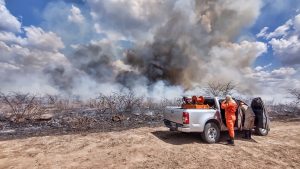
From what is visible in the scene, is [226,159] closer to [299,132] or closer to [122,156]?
[122,156]

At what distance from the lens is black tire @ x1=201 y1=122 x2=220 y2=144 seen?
9.80 meters

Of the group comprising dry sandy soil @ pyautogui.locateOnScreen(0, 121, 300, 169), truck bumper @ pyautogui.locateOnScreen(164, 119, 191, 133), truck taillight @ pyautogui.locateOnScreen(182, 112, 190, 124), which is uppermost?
truck taillight @ pyautogui.locateOnScreen(182, 112, 190, 124)

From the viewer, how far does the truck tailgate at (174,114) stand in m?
9.71

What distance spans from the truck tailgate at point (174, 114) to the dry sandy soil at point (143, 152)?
2.89 ft

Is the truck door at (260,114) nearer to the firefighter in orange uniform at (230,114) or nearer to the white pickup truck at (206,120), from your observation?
the white pickup truck at (206,120)

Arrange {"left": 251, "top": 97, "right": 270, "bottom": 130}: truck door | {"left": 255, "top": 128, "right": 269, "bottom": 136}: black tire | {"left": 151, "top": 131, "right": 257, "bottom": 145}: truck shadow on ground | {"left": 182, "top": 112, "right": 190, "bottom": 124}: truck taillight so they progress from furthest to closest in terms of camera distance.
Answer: {"left": 255, "top": 128, "right": 269, "bottom": 136}: black tire
{"left": 251, "top": 97, "right": 270, "bottom": 130}: truck door
{"left": 151, "top": 131, "right": 257, "bottom": 145}: truck shadow on ground
{"left": 182, "top": 112, "right": 190, "bottom": 124}: truck taillight

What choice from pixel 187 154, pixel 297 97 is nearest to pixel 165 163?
pixel 187 154

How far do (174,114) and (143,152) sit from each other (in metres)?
2.07

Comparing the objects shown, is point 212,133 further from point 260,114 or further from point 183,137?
point 260,114

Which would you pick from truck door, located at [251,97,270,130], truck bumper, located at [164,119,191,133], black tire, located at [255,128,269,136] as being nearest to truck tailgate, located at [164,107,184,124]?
truck bumper, located at [164,119,191,133]

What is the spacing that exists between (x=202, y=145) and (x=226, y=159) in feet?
4.47

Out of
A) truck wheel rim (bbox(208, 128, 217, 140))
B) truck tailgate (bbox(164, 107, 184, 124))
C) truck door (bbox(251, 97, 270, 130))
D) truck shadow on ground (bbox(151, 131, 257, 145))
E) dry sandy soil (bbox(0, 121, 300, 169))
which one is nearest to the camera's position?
dry sandy soil (bbox(0, 121, 300, 169))

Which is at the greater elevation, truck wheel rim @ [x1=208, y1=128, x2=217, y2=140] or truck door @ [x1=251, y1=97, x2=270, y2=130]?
truck door @ [x1=251, y1=97, x2=270, y2=130]

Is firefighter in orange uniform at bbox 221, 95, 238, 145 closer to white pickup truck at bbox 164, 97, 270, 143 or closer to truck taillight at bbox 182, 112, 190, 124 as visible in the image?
white pickup truck at bbox 164, 97, 270, 143
